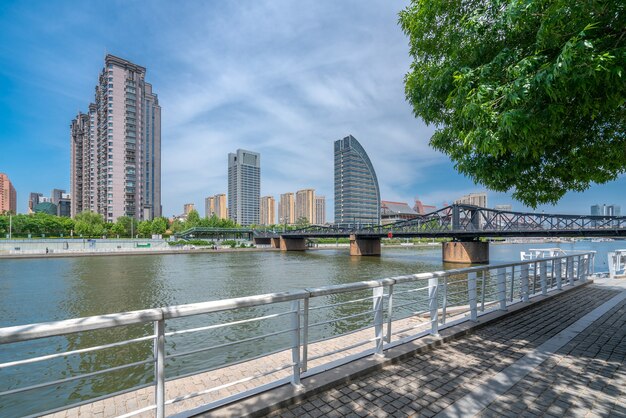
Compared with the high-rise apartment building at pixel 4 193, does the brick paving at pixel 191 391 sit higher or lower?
lower

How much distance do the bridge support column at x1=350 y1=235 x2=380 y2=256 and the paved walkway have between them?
52.4 metres

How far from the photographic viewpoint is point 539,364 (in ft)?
14.0

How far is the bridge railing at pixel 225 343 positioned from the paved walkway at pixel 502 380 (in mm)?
451

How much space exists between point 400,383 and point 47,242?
7192cm

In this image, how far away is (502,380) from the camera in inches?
150

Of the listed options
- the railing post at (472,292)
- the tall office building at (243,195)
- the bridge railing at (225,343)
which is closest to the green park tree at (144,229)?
the bridge railing at (225,343)

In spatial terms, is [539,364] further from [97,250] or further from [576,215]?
[97,250]

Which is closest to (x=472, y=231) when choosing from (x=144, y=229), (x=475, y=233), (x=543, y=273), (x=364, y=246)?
(x=475, y=233)

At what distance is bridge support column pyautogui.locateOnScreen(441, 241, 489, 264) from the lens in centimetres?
4203

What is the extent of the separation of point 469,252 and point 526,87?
43.4m

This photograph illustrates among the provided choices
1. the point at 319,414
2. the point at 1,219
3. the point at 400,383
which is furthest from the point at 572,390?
the point at 1,219

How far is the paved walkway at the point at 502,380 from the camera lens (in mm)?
3211

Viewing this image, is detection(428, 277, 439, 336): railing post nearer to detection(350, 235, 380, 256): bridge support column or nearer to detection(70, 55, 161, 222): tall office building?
detection(350, 235, 380, 256): bridge support column

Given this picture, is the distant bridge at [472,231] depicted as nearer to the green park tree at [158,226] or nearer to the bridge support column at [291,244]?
the bridge support column at [291,244]
